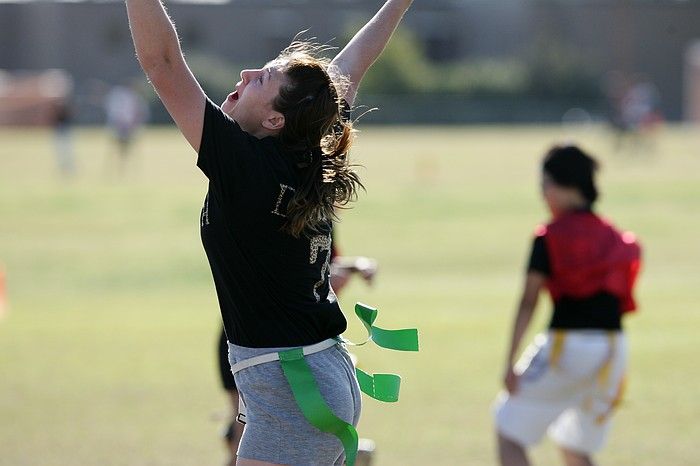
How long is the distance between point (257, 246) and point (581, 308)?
2.67 meters

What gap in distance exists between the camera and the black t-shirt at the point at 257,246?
142 inches

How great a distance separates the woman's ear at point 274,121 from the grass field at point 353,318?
8.67 feet

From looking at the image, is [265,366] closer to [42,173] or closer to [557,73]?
[42,173]

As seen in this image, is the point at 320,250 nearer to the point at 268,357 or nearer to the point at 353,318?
the point at 268,357

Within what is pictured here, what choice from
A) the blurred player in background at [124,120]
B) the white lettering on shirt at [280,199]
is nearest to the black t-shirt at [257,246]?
the white lettering on shirt at [280,199]

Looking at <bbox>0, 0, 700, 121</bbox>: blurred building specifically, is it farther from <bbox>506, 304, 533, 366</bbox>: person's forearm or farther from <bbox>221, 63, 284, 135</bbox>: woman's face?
<bbox>221, 63, 284, 135</bbox>: woman's face

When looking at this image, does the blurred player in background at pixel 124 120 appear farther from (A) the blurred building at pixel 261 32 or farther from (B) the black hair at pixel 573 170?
(A) the blurred building at pixel 261 32

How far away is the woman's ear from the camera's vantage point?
3756 millimetres

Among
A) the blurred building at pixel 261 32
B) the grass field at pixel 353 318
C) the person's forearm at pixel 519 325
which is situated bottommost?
the grass field at pixel 353 318

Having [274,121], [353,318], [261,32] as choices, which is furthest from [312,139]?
[261,32]

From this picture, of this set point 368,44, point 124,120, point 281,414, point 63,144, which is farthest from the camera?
point 124,120

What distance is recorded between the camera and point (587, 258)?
19.3 feet

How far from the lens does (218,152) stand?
11.8ft

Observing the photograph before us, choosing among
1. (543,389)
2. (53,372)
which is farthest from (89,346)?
(543,389)
